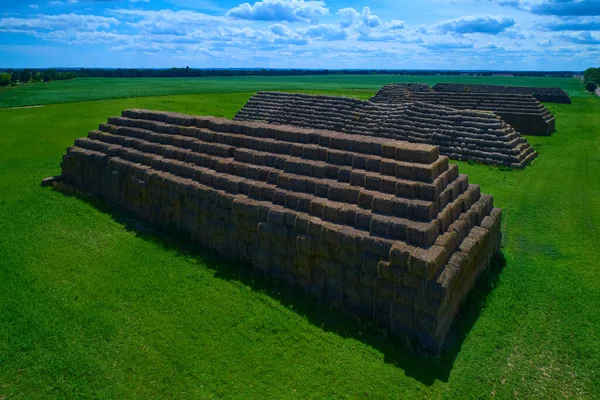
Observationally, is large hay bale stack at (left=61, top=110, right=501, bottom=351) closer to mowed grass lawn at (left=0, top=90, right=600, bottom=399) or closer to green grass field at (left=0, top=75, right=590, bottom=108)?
mowed grass lawn at (left=0, top=90, right=600, bottom=399)

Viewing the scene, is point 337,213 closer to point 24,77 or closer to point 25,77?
point 24,77

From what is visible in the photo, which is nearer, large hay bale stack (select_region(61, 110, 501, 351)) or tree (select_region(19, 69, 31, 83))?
large hay bale stack (select_region(61, 110, 501, 351))

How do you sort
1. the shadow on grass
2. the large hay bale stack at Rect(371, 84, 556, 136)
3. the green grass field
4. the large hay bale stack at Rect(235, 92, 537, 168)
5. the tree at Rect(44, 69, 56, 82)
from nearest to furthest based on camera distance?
the shadow on grass
the large hay bale stack at Rect(235, 92, 537, 168)
the large hay bale stack at Rect(371, 84, 556, 136)
the green grass field
the tree at Rect(44, 69, 56, 82)

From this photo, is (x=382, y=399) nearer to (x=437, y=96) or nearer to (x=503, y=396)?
(x=503, y=396)

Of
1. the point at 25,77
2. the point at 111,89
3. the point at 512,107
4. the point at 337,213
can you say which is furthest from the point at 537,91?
the point at 25,77

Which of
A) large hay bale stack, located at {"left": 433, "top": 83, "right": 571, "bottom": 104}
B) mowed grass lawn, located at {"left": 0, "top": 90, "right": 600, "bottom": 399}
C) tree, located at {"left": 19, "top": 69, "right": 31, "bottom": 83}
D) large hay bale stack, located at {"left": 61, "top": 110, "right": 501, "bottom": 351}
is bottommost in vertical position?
mowed grass lawn, located at {"left": 0, "top": 90, "right": 600, "bottom": 399}

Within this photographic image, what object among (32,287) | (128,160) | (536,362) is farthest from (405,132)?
(32,287)

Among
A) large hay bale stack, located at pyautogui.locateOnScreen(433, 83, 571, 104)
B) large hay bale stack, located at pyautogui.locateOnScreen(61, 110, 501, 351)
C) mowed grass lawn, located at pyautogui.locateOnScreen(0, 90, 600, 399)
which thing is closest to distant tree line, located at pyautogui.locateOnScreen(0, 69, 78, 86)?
large hay bale stack, located at pyautogui.locateOnScreen(433, 83, 571, 104)

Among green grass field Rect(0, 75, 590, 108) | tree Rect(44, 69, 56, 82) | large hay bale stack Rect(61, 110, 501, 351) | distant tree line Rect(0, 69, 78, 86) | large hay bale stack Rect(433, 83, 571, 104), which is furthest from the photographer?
tree Rect(44, 69, 56, 82)

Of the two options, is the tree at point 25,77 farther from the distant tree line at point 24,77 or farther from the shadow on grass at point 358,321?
the shadow on grass at point 358,321
